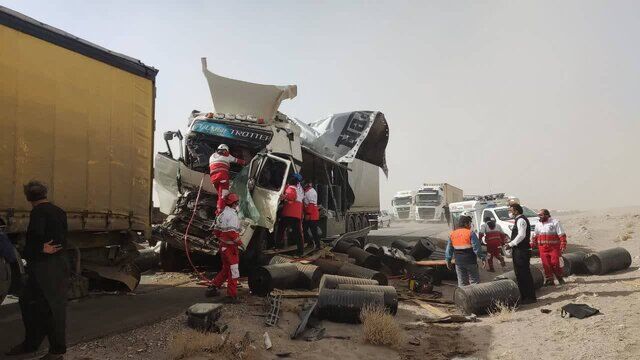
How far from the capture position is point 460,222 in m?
8.96

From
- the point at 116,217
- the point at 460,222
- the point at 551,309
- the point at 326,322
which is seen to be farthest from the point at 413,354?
the point at 116,217

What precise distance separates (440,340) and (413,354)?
805mm

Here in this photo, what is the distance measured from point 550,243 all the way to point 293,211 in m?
5.49

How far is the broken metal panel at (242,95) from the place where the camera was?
10.1 metres

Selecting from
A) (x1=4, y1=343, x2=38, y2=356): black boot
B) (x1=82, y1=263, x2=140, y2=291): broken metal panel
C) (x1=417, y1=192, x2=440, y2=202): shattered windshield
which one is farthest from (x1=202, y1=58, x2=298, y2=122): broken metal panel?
(x1=417, y1=192, x2=440, y2=202): shattered windshield

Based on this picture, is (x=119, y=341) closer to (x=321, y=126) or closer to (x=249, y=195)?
(x=249, y=195)

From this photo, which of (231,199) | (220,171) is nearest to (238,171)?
(220,171)

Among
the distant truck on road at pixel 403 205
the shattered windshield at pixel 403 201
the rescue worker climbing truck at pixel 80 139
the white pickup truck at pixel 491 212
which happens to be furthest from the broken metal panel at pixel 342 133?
the shattered windshield at pixel 403 201

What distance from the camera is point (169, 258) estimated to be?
9594 mm

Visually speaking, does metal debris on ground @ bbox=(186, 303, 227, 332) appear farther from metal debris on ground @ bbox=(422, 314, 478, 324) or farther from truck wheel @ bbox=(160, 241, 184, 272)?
truck wheel @ bbox=(160, 241, 184, 272)

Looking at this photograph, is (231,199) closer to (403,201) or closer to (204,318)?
(204,318)

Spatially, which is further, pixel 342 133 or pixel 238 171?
pixel 342 133

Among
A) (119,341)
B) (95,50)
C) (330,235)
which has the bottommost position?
(119,341)

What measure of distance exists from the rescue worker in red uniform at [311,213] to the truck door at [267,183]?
61.2 inches
